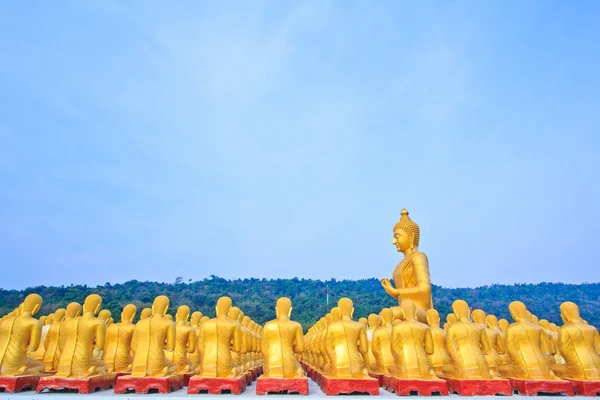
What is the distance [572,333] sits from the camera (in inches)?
327

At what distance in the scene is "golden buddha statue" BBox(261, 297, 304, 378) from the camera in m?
7.86

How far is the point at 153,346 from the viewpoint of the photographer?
26.7 feet

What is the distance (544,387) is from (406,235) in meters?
7.29

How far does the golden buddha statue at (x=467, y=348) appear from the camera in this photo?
7969 mm

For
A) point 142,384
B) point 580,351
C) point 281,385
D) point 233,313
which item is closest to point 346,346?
point 281,385

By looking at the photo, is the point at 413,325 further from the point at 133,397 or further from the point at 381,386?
the point at 133,397

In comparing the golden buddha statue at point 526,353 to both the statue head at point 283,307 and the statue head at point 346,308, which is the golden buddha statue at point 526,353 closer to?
the statue head at point 346,308

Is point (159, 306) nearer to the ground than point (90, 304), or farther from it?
nearer to the ground

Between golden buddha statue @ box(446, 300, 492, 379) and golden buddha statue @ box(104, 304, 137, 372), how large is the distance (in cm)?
645

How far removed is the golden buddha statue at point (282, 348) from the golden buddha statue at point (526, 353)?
4.04 metres

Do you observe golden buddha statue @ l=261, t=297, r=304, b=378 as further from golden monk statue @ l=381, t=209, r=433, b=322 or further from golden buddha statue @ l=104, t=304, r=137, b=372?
golden monk statue @ l=381, t=209, r=433, b=322

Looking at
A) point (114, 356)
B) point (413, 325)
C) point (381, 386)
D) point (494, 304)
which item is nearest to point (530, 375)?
point (413, 325)

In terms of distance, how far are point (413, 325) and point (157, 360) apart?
4.73m

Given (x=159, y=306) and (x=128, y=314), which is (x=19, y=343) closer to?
(x=128, y=314)
